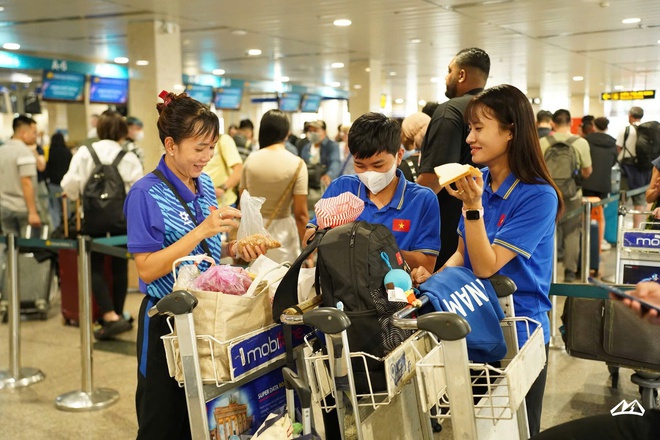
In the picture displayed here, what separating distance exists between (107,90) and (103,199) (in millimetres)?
9997

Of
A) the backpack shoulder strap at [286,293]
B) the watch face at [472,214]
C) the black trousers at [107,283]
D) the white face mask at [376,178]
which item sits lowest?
the black trousers at [107,283]

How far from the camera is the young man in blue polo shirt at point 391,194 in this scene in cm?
255

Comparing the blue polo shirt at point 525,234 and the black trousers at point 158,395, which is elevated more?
the blue polo shirt at point 525,234

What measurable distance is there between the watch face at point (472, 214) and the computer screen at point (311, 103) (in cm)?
2084

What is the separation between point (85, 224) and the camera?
6039 mm

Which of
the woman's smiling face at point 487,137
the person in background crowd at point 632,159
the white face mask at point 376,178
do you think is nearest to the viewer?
the woman's smiling face at point 487,137

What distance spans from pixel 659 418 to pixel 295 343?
1.02 metres

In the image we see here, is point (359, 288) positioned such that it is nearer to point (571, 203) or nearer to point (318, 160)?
point (571, 203)

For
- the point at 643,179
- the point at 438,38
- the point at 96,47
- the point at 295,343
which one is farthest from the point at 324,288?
the point at 96,47

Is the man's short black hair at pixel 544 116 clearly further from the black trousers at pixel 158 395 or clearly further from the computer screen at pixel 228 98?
the computer screen at pixel 228 98

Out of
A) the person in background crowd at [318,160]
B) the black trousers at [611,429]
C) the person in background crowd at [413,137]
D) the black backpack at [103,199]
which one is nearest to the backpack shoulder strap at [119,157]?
the black backpack at [103,199]

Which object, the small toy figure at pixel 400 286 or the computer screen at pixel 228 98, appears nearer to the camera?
the small toy figure at pixel 400 286

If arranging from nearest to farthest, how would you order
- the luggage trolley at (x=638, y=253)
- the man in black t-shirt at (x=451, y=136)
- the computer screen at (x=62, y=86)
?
the man in black t-shirt at (x=451, y=136), the luggage trolley at (x=638, y=253), the computer screen at (x=62, y=86)

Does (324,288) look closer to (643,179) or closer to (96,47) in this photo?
(643,179)
